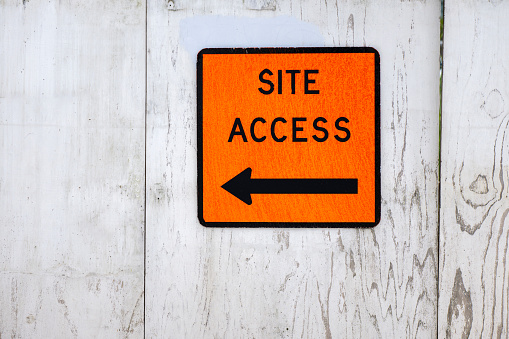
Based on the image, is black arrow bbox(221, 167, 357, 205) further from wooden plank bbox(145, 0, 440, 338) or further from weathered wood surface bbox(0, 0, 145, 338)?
weathered wood surface bbox(0, 0, 145, 338)

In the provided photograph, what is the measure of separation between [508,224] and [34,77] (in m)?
1.54

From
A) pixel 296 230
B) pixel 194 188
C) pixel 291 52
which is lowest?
pixel 296 230

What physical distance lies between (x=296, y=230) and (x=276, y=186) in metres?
0.15

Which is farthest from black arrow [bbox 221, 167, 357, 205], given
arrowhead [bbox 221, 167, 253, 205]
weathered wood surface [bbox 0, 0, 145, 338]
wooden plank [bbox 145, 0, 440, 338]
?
weathered wood surface [bbox 0, 0, 145, 338]

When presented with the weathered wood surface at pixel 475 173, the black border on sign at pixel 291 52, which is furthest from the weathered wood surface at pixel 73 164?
the weathered wood surface at pixel 475 173

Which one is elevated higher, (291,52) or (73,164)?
(291,52)

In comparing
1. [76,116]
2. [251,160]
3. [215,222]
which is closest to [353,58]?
[251,160]

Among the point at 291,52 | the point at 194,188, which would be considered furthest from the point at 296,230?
the point at 291,52

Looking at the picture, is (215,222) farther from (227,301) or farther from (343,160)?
(343,160)

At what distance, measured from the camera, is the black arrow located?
1077 millimetres

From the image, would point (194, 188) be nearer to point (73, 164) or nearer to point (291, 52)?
point (73, 164)

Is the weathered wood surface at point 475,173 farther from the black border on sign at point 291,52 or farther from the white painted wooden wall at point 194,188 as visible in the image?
the black border on sign at point 291,52

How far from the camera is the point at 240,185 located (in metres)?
1.08

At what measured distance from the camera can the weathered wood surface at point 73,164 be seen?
3.67 ft
